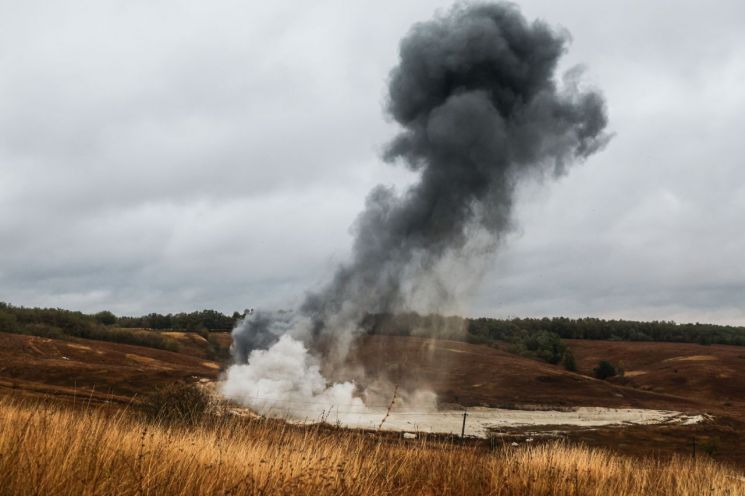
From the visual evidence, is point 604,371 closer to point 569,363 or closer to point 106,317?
point 569,363

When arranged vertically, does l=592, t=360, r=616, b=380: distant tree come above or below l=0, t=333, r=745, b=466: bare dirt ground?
above

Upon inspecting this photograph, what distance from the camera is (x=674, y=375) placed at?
320 feet

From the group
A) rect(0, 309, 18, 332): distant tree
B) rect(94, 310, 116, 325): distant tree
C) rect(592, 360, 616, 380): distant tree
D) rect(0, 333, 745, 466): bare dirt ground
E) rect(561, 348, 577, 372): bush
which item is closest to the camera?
rect(0, 333, 745, 466): bare dirt ground

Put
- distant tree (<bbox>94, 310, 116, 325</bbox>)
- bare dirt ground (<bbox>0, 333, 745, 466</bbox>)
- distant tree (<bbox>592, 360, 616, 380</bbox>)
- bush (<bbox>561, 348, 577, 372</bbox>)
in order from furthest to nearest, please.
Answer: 1. distant tree (<bbox>94, 310, 116, 325</bbox>)
2. bush (<bbox>561, 348, 577, 372</bbox>)
3. distant tree (<bbox>592, 360, 616, 380</bbox>)
4. bare dirt ground (<bbox>0, 333, 745, 466</bbox>)

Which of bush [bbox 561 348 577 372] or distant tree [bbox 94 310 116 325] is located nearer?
bush [bbox 561 348 577 372]

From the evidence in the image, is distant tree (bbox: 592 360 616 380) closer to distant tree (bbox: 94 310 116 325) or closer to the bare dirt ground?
the bare dirt ground

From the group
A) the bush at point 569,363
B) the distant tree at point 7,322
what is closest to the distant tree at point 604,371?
the bush at point 569,363

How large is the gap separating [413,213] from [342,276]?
989 centimetres

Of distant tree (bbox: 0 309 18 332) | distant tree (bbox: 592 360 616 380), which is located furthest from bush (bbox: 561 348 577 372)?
distant tree (bbox: 0 309 18 332)

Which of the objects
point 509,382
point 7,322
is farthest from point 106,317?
point 509,382

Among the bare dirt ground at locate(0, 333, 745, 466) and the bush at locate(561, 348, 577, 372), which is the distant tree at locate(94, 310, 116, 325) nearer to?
the bare dirt ground at locate(0, 333, 745, 466)

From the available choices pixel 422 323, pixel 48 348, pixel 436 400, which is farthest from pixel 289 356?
pixel 48 348

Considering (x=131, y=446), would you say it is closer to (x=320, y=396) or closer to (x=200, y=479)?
(x=200, y=479)

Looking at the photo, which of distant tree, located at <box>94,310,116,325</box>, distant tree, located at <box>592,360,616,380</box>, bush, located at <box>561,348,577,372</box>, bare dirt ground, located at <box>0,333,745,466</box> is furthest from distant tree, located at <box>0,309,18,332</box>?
distant tree, located at <box>592,360,616,380</box>
